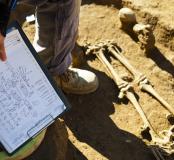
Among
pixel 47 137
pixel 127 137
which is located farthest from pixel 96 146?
pixel 47 137

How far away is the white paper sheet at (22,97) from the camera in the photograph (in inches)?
74.7

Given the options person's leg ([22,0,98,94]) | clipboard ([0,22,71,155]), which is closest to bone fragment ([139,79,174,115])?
person's leg ([22,0,98,94])

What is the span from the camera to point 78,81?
3.10 metres

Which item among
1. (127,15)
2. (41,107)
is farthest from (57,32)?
(127,15)

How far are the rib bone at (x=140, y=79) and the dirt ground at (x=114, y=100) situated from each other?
0.05m

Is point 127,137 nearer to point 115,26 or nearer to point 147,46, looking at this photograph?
point 147,46

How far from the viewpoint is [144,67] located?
11.5 feet

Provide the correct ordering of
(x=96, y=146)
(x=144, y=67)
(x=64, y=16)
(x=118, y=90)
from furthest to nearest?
(x=144, y=67) → (x=118, y=90) → (x=96, y=146) → (x=64, y=16)


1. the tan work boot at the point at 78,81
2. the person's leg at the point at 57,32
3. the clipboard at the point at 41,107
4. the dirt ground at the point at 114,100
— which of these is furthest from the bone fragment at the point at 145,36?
the clipboard at the point at 41,107

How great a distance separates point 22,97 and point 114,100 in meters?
1.33

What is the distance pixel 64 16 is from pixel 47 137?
685mm

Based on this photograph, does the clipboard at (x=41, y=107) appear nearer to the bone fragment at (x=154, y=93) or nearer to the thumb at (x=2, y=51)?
the thumb at (x=2, y=51)

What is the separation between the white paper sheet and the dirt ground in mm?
709

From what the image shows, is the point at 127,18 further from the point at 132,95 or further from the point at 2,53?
the point at 2,53
